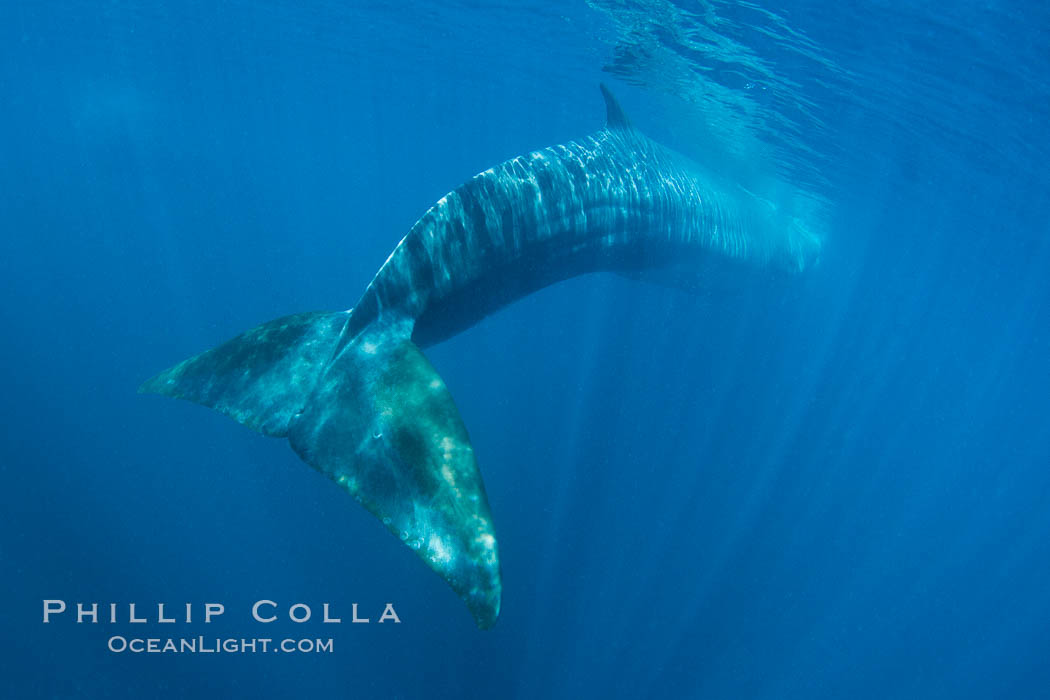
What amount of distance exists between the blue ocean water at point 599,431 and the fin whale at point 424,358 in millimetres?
8160

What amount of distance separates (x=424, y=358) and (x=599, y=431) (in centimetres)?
1170

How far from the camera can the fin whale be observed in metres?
3.51

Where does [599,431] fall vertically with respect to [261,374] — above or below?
below

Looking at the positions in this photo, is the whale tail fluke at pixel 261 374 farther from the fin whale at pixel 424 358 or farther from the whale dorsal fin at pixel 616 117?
the whale dorsal fin at pixel 616 117

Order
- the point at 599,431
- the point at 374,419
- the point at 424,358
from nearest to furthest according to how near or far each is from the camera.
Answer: the point at 374,419 < the point at 424,358 < the point at 599,431

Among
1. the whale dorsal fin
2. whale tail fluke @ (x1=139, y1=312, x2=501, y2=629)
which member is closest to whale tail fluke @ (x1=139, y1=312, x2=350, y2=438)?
whale tail fluke @ (x1=139, y1=312, x2=501, y2=629)

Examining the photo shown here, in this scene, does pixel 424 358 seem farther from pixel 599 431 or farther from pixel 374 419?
pixel 599 431

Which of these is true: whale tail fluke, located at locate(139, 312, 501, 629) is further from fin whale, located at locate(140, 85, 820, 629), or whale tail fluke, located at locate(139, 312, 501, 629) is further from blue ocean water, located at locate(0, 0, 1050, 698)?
blue ocean water, located at locate(0, 0, 1050, 698)

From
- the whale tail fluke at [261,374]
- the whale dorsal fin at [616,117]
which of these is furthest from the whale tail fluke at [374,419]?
the whale dorsal fin at [616,117]

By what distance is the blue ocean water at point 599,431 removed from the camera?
11312 millimetres

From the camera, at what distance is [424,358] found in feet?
14.7

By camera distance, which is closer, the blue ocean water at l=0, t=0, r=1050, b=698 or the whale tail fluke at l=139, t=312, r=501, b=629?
the whale tail fluke at l=139, t=312, r=501, b=629

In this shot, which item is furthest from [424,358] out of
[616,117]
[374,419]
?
[616,117]

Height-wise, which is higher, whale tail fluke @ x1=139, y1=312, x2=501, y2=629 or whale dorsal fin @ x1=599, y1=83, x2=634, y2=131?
whale dorsal fin @ x1=599, y1=83, x2=634, y2=131
